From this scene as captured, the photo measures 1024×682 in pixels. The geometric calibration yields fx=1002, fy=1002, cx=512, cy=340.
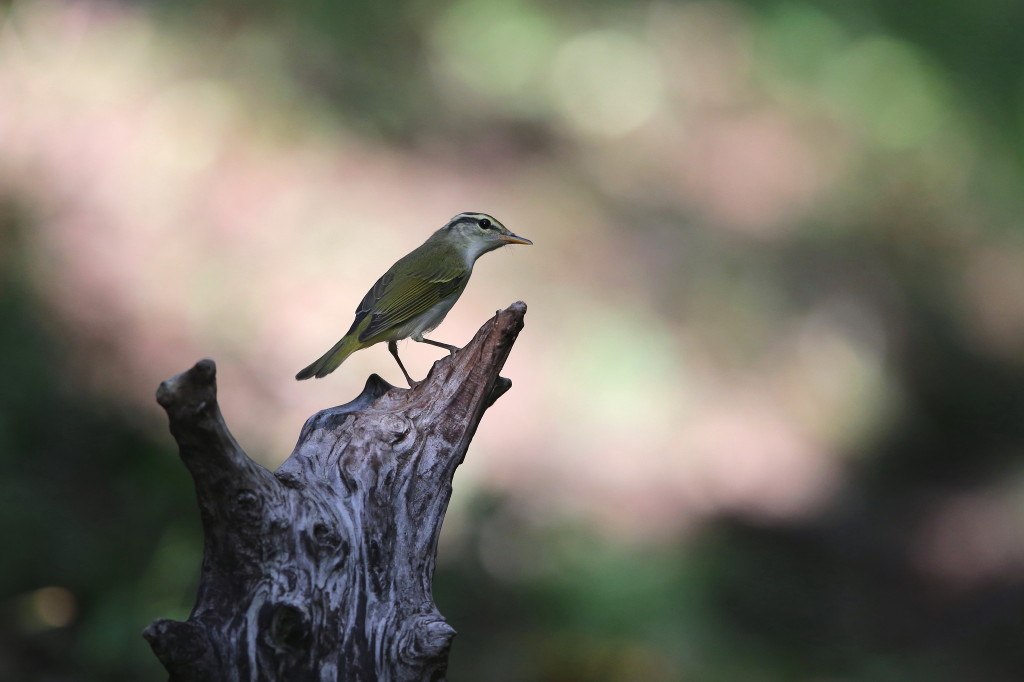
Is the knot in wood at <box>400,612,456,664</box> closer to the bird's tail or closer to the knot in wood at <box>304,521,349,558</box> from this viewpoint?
the knot in wood at <box>304,521,349,558</box>

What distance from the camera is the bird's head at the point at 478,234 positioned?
15.1 feet

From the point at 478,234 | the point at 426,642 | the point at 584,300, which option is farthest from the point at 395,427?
the point at 584,300

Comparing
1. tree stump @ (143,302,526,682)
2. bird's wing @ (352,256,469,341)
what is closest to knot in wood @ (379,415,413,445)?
tree stump @ (143,302,526,682)

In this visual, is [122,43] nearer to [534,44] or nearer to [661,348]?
[534,44]

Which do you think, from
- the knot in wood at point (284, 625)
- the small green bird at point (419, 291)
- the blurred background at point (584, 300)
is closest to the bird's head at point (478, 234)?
the small green bird at point (419, 291)

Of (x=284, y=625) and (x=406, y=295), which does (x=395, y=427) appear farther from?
(x=406, y=295)

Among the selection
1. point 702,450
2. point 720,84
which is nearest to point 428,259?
point 702,450

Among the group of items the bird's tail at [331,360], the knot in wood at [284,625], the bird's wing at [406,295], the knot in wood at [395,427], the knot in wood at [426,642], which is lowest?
the knot in wood at [284,625]

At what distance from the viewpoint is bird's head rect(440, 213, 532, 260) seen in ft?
15.1

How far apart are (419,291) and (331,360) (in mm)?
519

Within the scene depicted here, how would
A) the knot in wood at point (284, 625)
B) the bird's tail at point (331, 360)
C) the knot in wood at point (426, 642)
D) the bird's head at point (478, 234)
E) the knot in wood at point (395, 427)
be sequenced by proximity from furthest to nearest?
1. the bird's head at point (478, 234)
2. the bird's tail at point (331, 360)
3. the knot in wood at point (395, 427)
4. the knot in wood at point (426, 642)
5. the knot in wood at point (284, 625)

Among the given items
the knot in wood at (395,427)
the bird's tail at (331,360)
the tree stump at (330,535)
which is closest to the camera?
the tree stump at (330,535)

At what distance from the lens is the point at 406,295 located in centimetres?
427

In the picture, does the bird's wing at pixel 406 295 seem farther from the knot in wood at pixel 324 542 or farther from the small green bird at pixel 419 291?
the knot in wood at pixel 324 542
